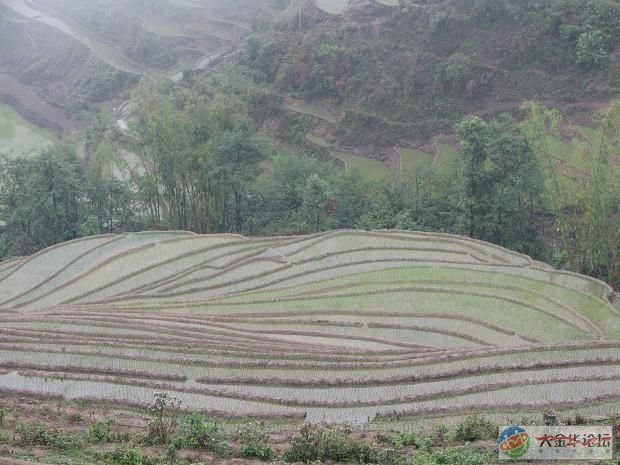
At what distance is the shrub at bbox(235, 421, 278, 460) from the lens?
13742mm

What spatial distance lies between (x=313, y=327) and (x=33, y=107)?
4446 centimetres

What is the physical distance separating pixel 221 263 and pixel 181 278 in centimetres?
170

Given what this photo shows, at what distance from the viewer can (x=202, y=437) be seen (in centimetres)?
1398

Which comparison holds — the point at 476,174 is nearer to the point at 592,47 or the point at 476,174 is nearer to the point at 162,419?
the point at 592,47


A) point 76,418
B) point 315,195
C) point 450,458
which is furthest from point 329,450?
point 315,195

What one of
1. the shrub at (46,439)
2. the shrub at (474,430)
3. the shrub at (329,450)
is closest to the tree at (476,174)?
the shrub at (474,430)

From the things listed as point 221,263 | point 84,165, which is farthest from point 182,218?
point 221,263

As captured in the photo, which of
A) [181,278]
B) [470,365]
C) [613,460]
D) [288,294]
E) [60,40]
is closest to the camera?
[613,460]

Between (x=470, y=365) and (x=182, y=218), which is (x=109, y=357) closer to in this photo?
(x=470, y=365)

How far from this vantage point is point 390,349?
19984mm

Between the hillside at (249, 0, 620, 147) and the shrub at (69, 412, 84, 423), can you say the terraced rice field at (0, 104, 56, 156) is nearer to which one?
the hillside at (249, 0, 620, 147)

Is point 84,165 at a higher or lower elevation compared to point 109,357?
higher

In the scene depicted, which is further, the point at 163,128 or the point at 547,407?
the point at 163,128

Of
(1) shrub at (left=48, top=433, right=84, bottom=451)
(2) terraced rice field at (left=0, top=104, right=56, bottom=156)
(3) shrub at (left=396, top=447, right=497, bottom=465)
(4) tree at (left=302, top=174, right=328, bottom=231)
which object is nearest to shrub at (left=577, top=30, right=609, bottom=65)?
(4) tree at (left=302, top=174, right=328, bottom=231)
